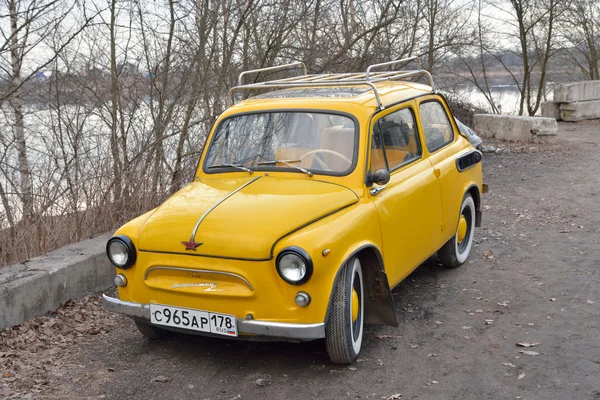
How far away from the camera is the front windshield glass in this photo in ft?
15.6

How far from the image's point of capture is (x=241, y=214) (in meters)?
4.16

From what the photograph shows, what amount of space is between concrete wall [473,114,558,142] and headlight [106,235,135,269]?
37.9 feet

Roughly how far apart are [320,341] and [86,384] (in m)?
1.58

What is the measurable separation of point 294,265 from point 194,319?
0.74 meters

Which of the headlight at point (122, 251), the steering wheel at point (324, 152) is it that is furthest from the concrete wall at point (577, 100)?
the headlight at point (122, 251)

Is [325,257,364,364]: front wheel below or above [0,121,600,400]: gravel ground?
above

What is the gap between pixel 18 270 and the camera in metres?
5.15

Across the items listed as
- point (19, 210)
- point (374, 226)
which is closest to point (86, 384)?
point (374, 226)

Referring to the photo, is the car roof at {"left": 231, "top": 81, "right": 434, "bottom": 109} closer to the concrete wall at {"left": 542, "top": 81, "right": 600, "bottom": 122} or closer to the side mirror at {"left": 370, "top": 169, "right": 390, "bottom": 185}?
the side mirror at {"left": 370, "top": 169, "right": 390, "bottom": 185}

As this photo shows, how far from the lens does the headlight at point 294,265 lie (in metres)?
Result: 3.77

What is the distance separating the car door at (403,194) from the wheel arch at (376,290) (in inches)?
5.1

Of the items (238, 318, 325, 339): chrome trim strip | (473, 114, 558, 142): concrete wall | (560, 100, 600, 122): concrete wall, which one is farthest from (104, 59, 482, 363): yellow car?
(560, 100, 600, 122): concrete wall

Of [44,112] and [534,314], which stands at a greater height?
[44,112]

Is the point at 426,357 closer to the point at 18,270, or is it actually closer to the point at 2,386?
the point at 2,386
